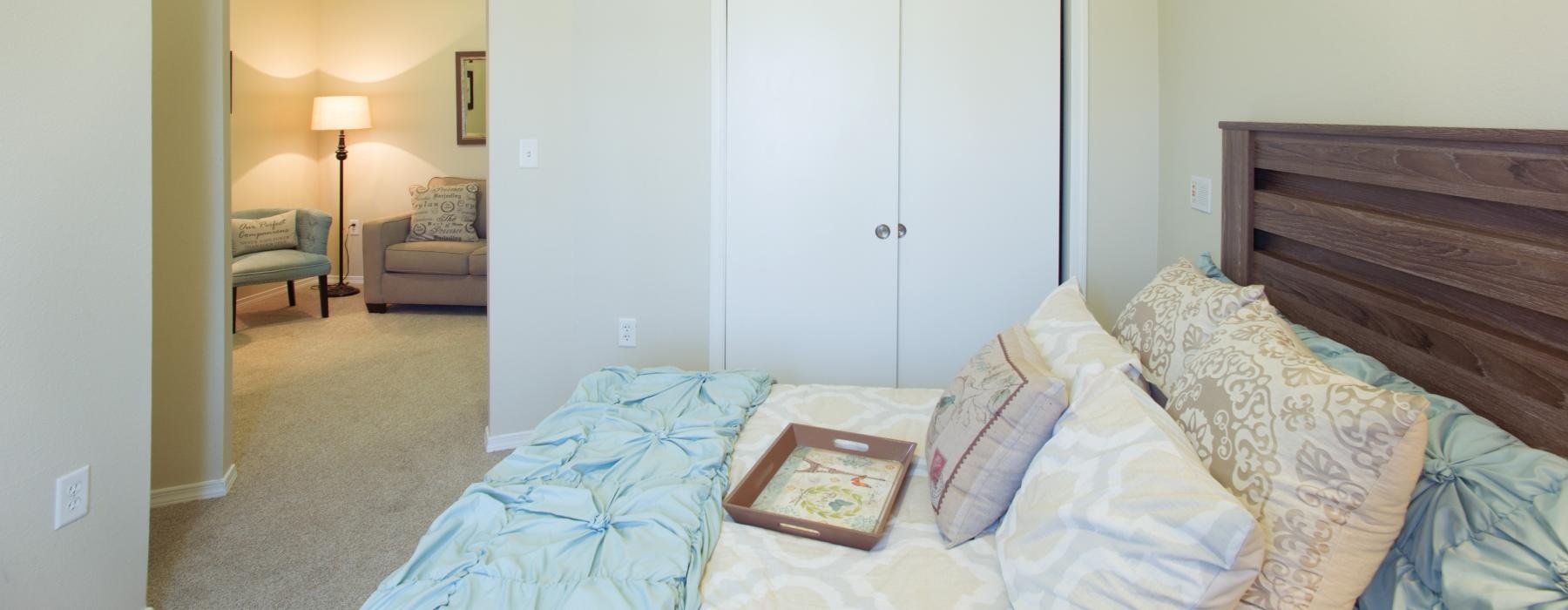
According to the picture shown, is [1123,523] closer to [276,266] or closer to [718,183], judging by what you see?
[718,183]

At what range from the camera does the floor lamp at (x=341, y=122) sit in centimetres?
646

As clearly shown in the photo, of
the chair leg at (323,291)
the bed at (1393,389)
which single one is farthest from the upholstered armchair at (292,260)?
the bed at (1393,389)

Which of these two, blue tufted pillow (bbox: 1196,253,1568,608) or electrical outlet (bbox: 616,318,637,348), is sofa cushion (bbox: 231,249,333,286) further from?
blue tufted pillow (bbox: 1196,253,1568,608)

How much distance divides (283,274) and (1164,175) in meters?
4.71

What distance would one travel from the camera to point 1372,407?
116cm

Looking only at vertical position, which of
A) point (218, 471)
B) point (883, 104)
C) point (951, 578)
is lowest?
point (218, 471)

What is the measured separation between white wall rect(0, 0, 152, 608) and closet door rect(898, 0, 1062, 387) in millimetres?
2161

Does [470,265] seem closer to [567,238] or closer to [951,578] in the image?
[567,238]

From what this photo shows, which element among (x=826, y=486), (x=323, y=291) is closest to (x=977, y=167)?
(x=826, y=486)

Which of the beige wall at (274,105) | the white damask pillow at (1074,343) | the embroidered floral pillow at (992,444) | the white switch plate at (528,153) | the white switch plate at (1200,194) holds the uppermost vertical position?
the beige wall at (274,105)

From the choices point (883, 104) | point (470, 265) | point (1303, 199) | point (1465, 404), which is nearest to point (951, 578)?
point (1465, 404)

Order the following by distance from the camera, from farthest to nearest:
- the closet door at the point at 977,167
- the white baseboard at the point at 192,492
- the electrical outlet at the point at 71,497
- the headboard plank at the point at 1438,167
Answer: the closet door at the point at 977,167 → the white baseboard at the point at 192,492 → the electrical outlet at the point at 71,497 → the headboard plank at the point at 1438,167

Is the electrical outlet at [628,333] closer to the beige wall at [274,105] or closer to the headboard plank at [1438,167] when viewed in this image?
the headboard plank at [1438,167]

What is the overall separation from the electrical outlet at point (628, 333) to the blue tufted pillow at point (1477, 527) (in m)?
2.54
